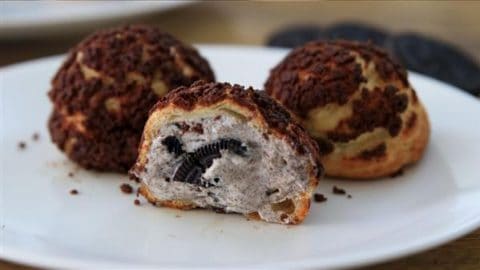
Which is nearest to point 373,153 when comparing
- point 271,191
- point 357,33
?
point 271,191

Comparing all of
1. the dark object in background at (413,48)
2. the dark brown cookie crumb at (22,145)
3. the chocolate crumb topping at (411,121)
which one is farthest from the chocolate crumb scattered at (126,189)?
the dark object in background at (413,48)

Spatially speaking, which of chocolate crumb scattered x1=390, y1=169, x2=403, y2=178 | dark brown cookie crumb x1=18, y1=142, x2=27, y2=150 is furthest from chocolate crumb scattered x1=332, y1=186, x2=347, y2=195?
dark brown cookie crumb x1=18, y1=142, x2=27, y2=150

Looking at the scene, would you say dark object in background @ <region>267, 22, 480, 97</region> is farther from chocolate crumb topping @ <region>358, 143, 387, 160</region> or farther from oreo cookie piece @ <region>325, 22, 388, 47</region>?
chocolate crumb topping @ <region>358, 143, 387, 160</region>

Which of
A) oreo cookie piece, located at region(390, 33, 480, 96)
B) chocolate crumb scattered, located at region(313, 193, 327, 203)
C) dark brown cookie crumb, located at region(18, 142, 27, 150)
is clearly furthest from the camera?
oreo cookie piece, located at region(390, 33, 480, 96)

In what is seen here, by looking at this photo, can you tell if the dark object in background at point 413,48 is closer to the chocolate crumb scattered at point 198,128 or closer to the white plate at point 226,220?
the white plate at point 226,220

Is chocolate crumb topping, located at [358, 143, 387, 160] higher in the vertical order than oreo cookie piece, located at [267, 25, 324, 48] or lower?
higher

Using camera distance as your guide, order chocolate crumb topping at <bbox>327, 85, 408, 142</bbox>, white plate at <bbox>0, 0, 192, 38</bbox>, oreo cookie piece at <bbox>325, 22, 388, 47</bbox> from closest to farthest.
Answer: chocolate crumb topping at <bbox>327, 85, 408, 142</bbox> → white plate at <bbox>0, 0, 192, 38</bbox> → oreo cookie piece at <bbox>325, 22, 388, 47</bbox>

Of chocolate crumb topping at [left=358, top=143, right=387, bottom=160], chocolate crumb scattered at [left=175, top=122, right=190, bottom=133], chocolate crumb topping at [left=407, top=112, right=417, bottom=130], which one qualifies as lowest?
chocolate crumb topping at [left=358, top=143, right=387, bottom=160]
